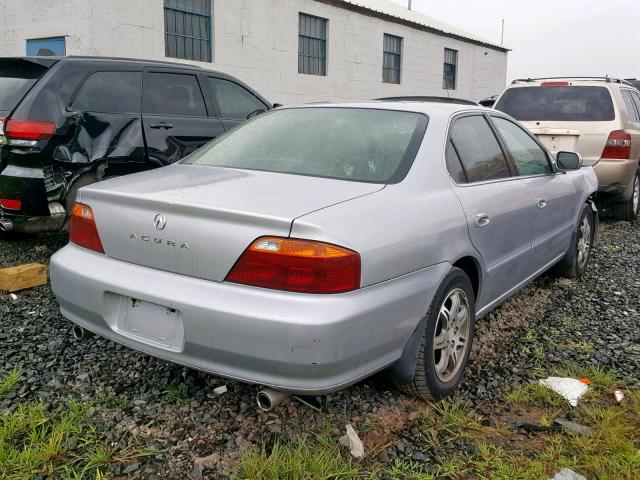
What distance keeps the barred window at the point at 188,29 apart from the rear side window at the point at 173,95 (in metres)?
6.24

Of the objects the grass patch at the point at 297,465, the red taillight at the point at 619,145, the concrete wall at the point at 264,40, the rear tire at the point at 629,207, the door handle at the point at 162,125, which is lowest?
the grass patch at the point at 297,465

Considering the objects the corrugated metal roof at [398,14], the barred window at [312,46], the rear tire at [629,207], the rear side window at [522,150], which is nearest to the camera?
the rear side window at [522,150]

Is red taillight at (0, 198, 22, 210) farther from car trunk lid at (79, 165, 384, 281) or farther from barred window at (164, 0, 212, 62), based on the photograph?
barred window at (164, 0, 212, 62)

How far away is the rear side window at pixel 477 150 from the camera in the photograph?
3.26m

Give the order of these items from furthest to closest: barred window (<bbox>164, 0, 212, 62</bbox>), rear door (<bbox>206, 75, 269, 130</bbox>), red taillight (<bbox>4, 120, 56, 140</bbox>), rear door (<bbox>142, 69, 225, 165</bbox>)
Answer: barred window (<bbox>164, 0, 212, 62</bbox>)
rear door (<bbox>206, 75, 269, 130</bbox>)
rear door (<bbox>142, 69, 225, 165</bbox>)
red taillight (<bbox>4, 120, 56, 140</bbox>)

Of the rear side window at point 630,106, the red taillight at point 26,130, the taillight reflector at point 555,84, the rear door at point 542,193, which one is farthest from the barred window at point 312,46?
the rear door at point 542,193

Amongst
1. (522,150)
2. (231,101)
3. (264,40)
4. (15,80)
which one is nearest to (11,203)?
(15,80)

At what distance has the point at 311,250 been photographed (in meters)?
2.21

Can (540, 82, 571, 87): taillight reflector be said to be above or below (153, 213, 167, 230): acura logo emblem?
above

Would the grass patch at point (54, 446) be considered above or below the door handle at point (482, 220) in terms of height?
below

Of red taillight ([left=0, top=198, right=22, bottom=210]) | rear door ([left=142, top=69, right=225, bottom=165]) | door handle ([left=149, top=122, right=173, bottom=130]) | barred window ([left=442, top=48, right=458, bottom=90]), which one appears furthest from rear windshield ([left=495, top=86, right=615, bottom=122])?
barred window ([left=442, top=48, right=458, bottom=90])

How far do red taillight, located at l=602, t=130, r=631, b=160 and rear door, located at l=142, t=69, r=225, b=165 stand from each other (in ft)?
14.8

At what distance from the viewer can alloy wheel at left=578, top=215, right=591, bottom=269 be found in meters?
5.12

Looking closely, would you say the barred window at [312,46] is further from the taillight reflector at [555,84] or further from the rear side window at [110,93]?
the rear side window at [110,93]
